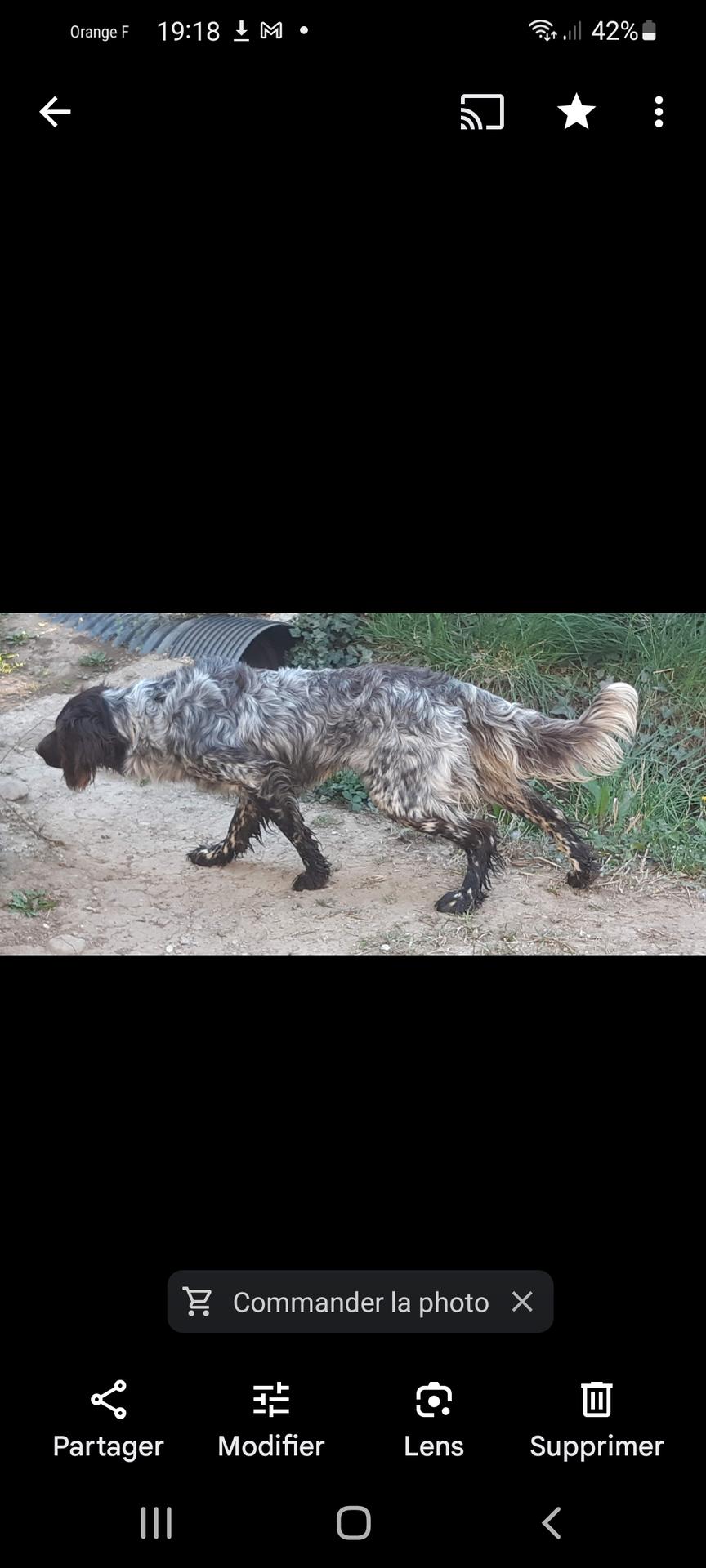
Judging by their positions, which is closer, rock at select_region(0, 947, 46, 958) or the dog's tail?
rock at select_region(0, 947, 46, 958)

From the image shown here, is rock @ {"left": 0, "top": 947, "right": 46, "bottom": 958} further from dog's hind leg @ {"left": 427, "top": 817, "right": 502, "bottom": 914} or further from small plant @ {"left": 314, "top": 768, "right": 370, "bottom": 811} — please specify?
dog's hind leg @ {"left": 427, "top": 817, "right": 502, "bottom": 914}

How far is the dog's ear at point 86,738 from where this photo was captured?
13.1 ft

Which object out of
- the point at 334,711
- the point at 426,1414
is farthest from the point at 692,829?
the point at 426,1414

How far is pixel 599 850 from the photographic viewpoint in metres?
4.08

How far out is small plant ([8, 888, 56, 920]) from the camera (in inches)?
152

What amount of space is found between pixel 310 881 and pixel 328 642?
2.31 feet

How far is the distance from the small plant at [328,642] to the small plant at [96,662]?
0.53 metres

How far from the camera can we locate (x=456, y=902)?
12.7ft

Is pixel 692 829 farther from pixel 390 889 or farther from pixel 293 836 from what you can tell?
pixel 293 836

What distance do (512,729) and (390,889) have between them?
0.59m

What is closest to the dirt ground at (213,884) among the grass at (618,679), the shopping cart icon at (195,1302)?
the grass at (618,679)

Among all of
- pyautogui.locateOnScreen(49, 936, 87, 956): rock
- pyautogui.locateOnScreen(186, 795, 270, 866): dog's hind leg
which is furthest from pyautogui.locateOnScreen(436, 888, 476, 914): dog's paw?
pyautogui.locateOnScreen(49, 936, 87, 956): rock

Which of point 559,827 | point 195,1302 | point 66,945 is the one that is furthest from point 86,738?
point 195,1302

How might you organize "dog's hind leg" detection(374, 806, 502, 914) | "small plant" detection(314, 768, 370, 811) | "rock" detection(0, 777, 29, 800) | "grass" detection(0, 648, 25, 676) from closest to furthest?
1. "grass" detection(0, 648, 25, 676)
2. "dog's hind leg" detection(374, 806, 502, 914)
3. "rock" detection(0, 777, 29, 800)
4. "small plant" detection(314, 768, 370, 811)
